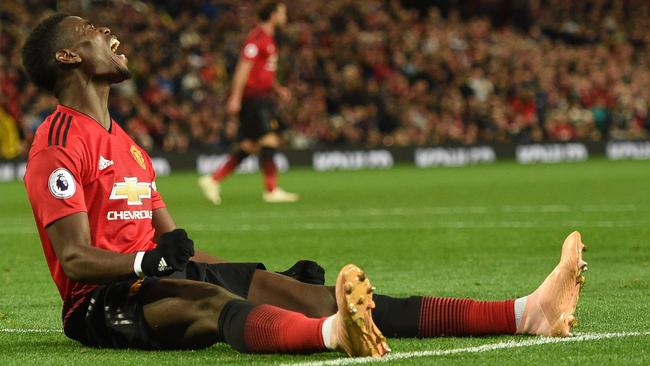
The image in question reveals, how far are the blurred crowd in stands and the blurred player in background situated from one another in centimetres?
623

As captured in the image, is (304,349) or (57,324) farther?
(57,324)

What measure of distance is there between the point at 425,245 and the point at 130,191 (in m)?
5.90

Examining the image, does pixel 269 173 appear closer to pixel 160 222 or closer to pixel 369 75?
pixel 160 222

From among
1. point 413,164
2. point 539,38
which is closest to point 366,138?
point 413,164

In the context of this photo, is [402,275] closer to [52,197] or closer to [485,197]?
[52,197]

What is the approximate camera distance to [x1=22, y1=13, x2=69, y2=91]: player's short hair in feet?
17.7

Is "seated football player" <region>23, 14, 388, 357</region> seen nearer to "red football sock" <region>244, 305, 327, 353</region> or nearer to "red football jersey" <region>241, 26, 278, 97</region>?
"red football sock" <region>244, 305, 327, 353</region>

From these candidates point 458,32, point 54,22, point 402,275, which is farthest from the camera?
point 458,32

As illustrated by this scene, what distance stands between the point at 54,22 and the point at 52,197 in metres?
0.80

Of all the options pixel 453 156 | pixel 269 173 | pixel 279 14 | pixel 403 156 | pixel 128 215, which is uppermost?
pixel 279 14

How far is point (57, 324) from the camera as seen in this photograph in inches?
258

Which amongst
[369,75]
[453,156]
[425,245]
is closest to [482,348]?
[425,245]

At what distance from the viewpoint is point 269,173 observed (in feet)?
57.3

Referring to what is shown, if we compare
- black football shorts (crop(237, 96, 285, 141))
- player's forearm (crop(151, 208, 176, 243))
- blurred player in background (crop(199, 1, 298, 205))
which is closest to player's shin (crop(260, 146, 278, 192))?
blurred player in background (crop(199, 1, 298, 205))
